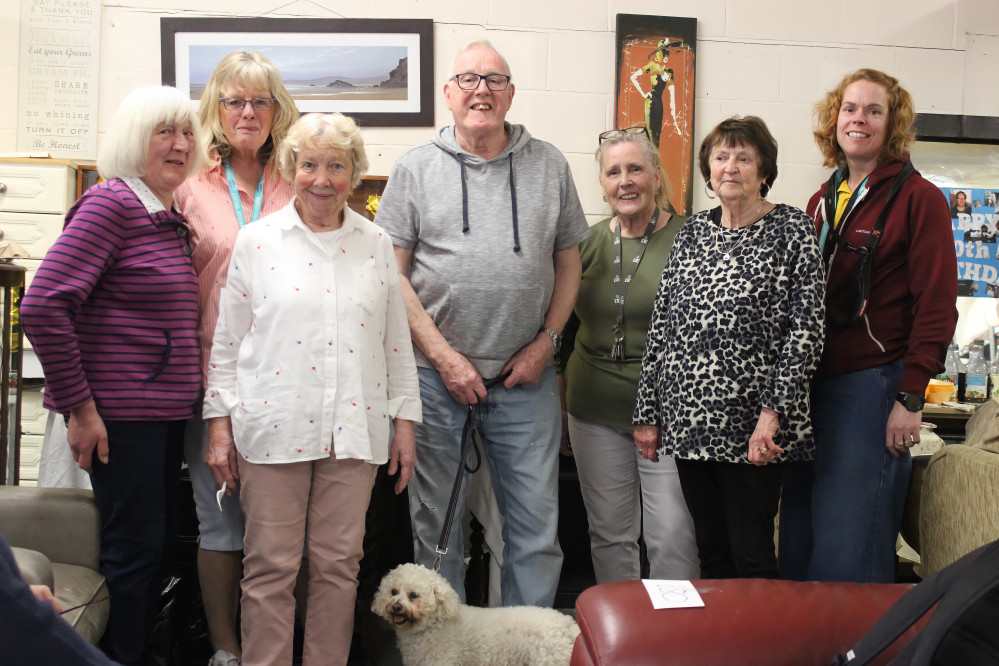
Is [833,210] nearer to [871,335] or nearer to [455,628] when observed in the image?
[871,335]

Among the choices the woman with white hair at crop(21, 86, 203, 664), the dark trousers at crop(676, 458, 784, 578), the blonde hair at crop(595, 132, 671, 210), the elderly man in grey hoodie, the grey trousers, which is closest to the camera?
the woman with white hair at crop(21, 86, 203, 664)

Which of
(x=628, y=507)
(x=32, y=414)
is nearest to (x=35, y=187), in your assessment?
(x=32, y=414)

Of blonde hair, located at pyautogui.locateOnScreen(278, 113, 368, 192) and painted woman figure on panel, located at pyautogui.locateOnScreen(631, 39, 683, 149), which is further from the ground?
painted woman figure on panel, located at pyautogui.locateOnScreen(631, 39, 683, 149)

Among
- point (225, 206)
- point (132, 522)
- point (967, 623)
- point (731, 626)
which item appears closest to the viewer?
point (967, 623)

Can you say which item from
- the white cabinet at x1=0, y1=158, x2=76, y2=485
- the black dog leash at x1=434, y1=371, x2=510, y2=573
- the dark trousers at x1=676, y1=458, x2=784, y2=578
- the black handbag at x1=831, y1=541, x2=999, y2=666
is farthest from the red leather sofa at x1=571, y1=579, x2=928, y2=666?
the white cabinet at x1=0, y1=158, x2=76, y2=485

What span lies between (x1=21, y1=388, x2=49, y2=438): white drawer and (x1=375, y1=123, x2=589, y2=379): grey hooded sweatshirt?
79.3 inches

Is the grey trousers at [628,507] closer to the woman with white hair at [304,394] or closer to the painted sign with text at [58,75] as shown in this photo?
the woman with white hair at [304,394]

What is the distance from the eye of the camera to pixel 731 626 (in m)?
1.24

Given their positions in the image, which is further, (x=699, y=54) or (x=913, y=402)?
(x=699, y=54)

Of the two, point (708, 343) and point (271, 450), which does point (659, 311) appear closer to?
point (708, 343)

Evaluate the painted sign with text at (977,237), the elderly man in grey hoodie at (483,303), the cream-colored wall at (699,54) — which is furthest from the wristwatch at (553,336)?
the painted sign with text at (977,237)

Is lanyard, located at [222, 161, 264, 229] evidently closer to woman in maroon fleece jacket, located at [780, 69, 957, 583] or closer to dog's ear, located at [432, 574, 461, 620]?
dog's ear, located at [432, 574, 461, 620]

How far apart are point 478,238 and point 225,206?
0.63 metres

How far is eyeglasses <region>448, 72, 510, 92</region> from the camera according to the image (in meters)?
2.05
